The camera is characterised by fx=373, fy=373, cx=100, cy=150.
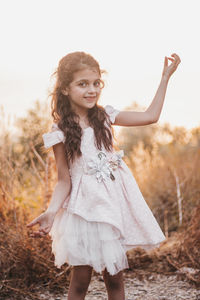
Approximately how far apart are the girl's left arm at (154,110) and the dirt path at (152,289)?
1.53 m

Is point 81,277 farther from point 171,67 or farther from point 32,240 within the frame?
point 171,67

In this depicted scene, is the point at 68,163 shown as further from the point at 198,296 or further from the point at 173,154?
the point at 173,154

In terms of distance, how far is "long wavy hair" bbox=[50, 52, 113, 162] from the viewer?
2197 mm

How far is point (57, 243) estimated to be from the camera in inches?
87.1

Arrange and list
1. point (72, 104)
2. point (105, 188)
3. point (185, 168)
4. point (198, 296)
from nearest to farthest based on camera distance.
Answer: point (105, 188)
point (72, 104)
point (198, 296)
point (185, 168)

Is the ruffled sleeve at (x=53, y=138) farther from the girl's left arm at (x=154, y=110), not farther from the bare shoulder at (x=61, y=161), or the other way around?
the girl's left arm at (x=154, y=110)

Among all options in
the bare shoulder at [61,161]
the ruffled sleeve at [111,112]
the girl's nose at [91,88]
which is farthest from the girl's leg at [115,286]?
the girl's nose at [91,88]

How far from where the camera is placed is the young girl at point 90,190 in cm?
208

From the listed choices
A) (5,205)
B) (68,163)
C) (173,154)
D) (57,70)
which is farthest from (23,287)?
(173,154)

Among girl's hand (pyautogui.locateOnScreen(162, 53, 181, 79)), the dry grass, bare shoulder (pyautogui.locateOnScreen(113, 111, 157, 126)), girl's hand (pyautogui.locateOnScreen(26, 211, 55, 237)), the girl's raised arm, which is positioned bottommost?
the dry grass

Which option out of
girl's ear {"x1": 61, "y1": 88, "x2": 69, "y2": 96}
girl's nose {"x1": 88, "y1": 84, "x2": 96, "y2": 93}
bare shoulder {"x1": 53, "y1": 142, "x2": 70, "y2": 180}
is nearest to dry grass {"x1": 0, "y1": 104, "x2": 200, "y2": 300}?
bare shoulder {"x1": 53, "y1": 142, "x2": 70, "y2": 180}

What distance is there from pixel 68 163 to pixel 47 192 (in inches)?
48.1

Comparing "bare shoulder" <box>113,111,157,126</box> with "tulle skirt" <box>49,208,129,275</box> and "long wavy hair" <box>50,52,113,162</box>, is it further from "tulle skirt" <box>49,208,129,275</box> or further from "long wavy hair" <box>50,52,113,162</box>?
"tulle skirt" <box>49,208,129,275</box>

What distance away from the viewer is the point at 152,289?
3.18 metres
